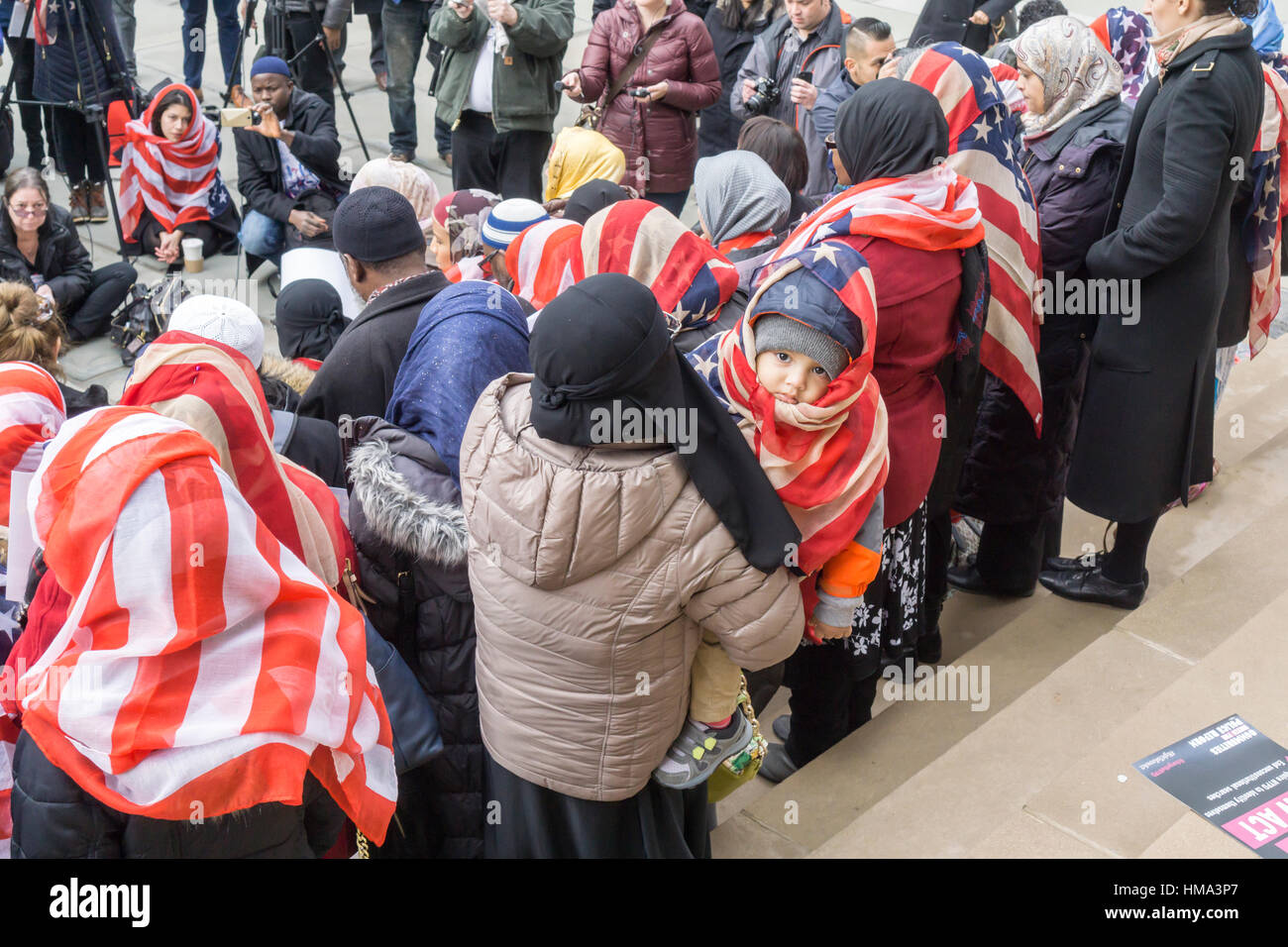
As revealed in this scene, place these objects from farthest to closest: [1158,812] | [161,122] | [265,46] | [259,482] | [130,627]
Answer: [265,46], [161,122], [1158,812], [259,482], [130,627]

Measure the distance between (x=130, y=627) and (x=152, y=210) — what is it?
530cm

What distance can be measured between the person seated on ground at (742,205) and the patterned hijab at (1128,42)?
1.88 m

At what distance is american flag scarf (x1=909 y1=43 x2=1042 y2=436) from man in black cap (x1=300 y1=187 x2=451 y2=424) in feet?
4.94

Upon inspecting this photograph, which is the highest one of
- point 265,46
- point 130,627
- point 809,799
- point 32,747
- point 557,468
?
point 265,46

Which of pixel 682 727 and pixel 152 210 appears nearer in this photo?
pixel 682 727

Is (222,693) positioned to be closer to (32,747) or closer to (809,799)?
(32,747)

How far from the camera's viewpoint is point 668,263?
2.98 m

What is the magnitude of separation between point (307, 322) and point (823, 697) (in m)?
2.06

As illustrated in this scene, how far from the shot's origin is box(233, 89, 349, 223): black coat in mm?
6094

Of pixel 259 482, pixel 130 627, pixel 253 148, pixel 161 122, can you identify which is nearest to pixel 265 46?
pixel 161 122

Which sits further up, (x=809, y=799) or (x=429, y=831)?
(x=429, y=831)

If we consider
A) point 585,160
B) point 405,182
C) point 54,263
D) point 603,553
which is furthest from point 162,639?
point 54,263

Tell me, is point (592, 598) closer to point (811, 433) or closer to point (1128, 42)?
point (811, 433)
